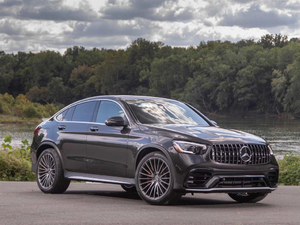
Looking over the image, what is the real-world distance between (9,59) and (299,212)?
598ft

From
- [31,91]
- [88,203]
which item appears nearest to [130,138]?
[88,203]

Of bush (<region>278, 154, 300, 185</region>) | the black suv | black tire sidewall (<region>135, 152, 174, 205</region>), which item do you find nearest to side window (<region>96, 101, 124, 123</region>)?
the black suv

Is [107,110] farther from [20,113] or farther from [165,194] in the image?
[20,113]

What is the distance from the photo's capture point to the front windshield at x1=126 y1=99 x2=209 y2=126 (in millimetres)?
9180

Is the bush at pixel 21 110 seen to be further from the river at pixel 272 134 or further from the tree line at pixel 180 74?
the tree line at pixel 180 74

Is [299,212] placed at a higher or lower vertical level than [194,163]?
lower

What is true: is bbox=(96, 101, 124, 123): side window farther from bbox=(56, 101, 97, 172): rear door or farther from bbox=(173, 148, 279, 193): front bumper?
bbox=(173, 148, 279, 193): front bumper

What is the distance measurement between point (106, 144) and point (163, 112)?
41.0 inches

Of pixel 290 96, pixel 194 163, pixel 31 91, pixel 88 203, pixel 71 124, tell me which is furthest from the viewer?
pixel 31 91

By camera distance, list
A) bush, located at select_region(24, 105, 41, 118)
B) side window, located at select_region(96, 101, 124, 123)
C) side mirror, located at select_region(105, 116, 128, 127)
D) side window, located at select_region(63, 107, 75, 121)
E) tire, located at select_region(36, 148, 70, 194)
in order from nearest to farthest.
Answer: side mirror, located at select_region(105, 116, 128, 127)
side window, located at select_region(96, 101, 124, 123)
tire, located at select_region(36, 148, 70, 194)
side window, located at select_region(63, 107, 75, 121)
bush, located at select_region(24, 105, 41, 118)

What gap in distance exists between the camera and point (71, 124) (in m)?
10.2

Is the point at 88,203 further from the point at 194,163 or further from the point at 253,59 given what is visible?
the point at 253,59

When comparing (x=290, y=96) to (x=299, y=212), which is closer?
(x=299, y=212)

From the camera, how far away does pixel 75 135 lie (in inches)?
392
